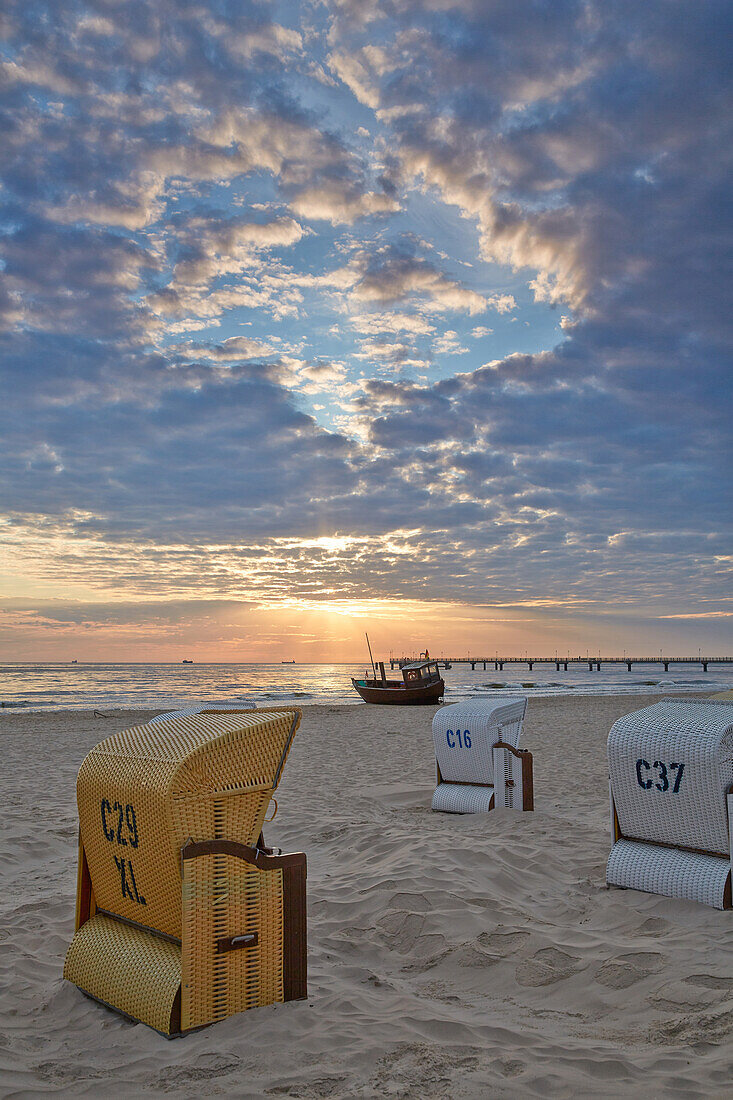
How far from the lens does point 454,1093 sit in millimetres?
2600

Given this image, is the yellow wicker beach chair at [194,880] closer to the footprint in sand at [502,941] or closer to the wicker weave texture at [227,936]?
the wicker weave texture at [227,936]

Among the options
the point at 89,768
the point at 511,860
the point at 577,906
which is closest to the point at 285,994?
the point at 89,768

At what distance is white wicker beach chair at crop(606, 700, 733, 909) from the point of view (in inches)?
179

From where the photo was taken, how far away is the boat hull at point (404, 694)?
34.1 meters

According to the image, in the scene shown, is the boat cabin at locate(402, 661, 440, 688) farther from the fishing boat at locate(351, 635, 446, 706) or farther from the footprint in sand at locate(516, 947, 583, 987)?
the footprint in sand at locate(516, 947, 583, 987)

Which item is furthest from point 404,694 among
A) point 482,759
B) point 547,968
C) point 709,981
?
point 709,981

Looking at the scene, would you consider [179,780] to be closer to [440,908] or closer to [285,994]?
[285,994]

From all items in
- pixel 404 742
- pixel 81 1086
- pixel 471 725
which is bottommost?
pixel 404 742

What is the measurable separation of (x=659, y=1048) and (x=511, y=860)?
2.84 meters

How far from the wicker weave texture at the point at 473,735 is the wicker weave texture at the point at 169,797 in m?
4.13

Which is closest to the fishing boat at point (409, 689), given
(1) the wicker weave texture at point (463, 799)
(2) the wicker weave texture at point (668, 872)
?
(1) the wicker weave texture at point (463, 799)

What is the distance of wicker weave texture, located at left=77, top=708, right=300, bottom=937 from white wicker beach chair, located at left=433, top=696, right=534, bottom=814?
4158mm

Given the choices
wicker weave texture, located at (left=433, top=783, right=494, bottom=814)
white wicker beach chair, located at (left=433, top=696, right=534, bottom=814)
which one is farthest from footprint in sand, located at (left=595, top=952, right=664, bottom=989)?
wicker weave texture, located at (left=433, top=783, right=494, bottom=814)

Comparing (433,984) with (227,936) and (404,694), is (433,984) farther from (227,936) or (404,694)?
(404,694)
